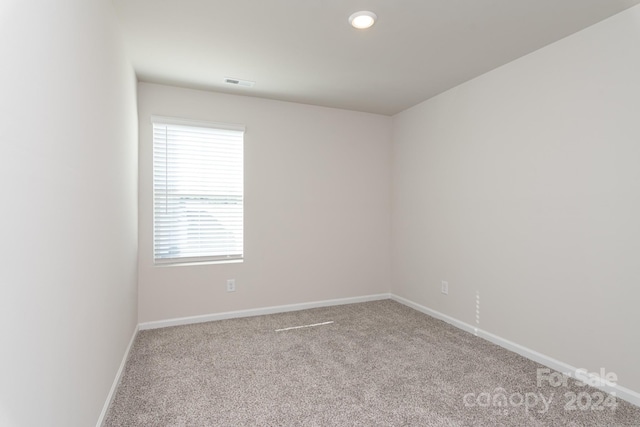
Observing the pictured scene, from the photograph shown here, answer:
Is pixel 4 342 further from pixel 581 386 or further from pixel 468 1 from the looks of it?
pixel 581 386

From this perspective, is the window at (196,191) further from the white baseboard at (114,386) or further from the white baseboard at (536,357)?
the white baseboard at (536,357)

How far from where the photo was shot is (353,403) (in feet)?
6.74

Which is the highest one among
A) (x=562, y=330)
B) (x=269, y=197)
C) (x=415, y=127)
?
(x=415, y=127)

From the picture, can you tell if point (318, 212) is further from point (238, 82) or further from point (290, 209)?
point (238, 82)

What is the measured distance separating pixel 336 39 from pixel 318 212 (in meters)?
2.02

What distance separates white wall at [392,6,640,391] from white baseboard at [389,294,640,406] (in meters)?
0.05

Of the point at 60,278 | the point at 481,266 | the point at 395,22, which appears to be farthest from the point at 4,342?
the point at 481,266

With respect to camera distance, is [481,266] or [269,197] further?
[269,197]

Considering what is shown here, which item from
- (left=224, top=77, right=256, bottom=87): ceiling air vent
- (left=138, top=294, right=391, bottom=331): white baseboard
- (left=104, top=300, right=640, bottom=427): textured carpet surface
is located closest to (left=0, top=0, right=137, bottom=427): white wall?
(left=104, top=300, right=640, bottom=427): textured carpet surface

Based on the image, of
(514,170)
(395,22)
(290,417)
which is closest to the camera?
(290,417)

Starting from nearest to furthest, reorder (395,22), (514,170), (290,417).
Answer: (290,417) → (395,22) → (514,170)

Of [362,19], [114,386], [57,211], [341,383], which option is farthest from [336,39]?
[114,386]

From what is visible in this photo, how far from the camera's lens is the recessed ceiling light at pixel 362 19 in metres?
2.14

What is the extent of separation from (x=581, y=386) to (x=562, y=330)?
0.36m
